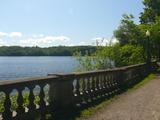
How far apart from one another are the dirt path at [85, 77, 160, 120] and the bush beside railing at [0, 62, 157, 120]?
808mm

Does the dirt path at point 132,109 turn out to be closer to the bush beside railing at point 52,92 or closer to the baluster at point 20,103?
the bush beside railing at point 52,92

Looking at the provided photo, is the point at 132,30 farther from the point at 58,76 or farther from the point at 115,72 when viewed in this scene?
the point at 58,76

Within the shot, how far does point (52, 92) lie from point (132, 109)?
2966 mm

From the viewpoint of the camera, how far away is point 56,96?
→ 1023 centimetres

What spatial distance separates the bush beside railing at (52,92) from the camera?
841 centimetres

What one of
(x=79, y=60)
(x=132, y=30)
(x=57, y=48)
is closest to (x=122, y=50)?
(x=132, y=30)

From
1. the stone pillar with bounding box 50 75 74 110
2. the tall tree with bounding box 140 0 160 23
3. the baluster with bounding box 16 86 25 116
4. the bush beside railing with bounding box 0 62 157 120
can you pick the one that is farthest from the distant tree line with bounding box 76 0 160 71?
the baluster with bounding box 16 86 25 116

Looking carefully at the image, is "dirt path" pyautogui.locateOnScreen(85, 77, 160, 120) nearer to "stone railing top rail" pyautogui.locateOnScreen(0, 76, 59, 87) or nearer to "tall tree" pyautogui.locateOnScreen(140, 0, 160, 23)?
"stone railing top rail" pyautogui.locateOnScreen(0, 76, 59, 87)

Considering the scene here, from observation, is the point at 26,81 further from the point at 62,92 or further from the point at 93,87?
the point at 93,87

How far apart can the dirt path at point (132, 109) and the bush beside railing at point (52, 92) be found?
0.81m

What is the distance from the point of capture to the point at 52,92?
10.1m

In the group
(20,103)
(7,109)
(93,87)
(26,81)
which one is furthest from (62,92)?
(93,87)

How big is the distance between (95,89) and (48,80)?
4.06 metres

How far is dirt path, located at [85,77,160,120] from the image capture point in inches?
409
